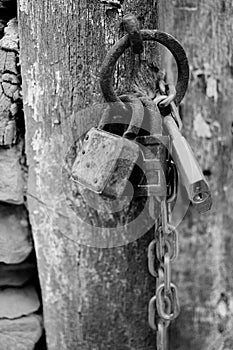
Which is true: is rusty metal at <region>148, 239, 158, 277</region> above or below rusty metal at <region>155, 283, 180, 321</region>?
above

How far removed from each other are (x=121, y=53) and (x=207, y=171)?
45 cm

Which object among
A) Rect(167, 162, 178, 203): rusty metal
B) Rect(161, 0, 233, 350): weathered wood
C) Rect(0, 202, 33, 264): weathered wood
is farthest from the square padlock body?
Rect(161, 0, 233, 350): weathered wood

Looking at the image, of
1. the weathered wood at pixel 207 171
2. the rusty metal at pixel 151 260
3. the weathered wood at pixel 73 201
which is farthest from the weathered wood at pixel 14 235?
the weathered wood at pixel 207 171

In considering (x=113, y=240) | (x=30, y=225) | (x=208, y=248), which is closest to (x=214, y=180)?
(x=208, y=248)

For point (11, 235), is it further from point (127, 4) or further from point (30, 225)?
point (127, 4)

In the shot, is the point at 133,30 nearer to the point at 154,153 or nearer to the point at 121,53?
the point at 121,53

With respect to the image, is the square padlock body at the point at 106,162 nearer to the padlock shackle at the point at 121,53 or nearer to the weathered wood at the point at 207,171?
the padlock shackle at the point at 121,53

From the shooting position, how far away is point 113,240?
0.99 m

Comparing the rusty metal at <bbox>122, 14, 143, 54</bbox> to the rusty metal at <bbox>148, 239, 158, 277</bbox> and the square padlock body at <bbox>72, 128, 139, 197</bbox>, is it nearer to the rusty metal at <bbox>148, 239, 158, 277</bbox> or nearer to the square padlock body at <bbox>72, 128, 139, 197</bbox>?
the square padlock body at <bbox>72, 128, 139, 197</bbox>

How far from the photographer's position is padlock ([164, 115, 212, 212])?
2.58 feet

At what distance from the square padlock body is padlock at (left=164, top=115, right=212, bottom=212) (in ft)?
0.22

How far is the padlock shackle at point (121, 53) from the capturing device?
81 centimetres

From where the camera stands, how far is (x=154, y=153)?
853 millimetres

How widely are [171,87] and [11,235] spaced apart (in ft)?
1.41
